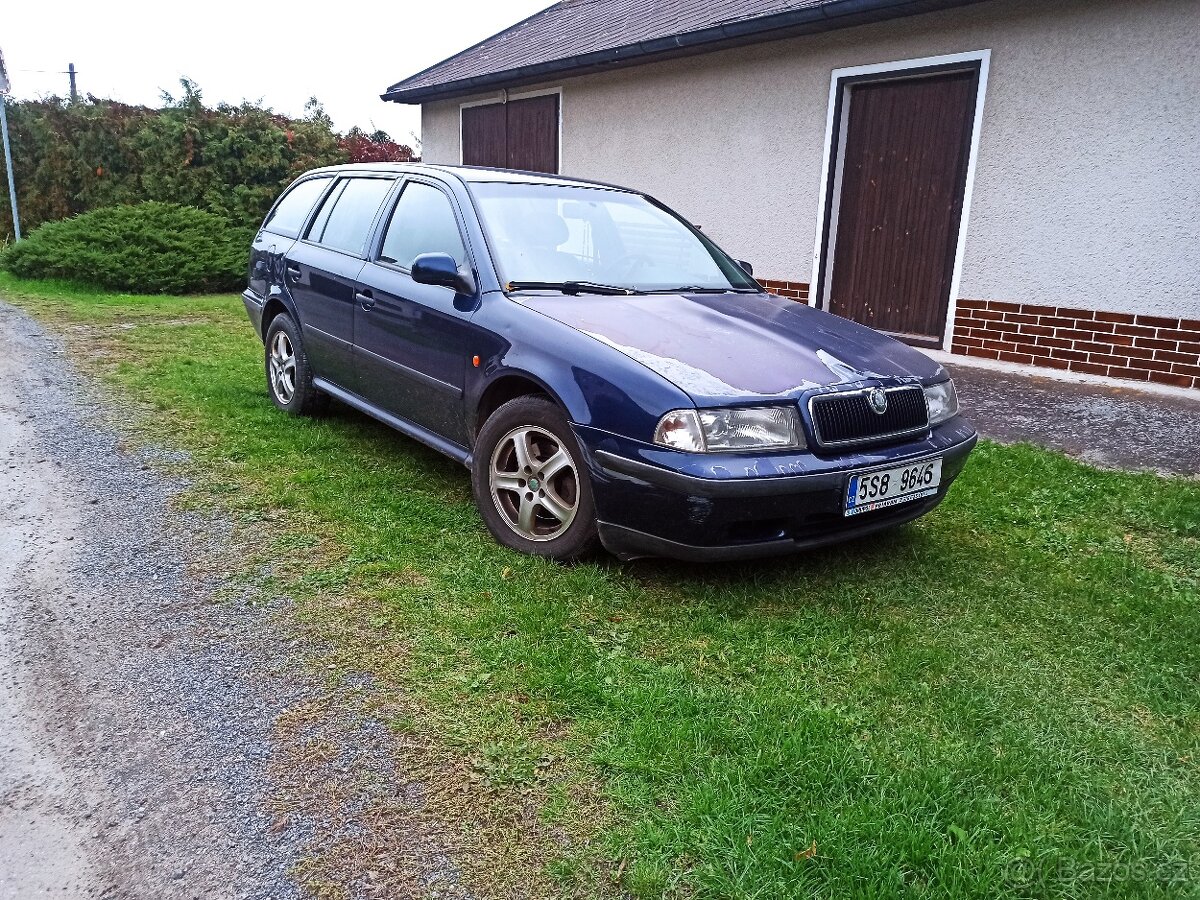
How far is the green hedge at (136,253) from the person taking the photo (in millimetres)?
12953

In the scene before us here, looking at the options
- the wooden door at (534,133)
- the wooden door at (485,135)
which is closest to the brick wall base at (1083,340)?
the wooden door at (534,133)

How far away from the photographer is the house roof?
26.3 ft

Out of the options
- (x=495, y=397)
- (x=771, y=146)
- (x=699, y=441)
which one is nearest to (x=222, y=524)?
(x=495, y=397)

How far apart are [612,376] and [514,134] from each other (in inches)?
424

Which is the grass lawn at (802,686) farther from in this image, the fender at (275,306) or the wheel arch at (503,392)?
the fender at (275,306)

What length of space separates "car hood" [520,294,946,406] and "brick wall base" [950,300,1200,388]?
3.88 meters

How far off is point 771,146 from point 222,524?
23.4 ft

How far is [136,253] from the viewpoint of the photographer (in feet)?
42.9

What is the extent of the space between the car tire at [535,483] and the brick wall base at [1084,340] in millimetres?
5342

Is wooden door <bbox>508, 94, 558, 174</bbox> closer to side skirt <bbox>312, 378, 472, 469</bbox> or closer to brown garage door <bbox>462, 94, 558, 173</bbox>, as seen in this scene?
brown garage door <bbox>462, 94, 558, 173</bbox>

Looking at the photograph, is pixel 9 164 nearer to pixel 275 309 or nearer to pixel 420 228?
pixel 275 309

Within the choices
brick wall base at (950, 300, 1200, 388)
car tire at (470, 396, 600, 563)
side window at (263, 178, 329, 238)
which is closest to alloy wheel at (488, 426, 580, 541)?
car tire at (470, 396, 600, 563)

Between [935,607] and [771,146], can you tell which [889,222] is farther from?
[935,607]

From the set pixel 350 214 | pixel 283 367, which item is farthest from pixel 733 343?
pixel 283 367
